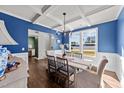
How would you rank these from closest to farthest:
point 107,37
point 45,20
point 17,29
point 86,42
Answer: point 17,29 < point 107,37 < point 45,20 < point 86,42

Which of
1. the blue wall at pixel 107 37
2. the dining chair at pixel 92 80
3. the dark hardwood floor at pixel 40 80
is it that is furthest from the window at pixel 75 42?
the dining chair at pixel 92 80

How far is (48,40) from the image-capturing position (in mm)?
7902

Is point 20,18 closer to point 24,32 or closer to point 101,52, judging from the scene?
point 24,32

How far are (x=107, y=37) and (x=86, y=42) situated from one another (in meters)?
1.54

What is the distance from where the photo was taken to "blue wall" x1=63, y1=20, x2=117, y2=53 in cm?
447

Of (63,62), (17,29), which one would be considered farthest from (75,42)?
(63,62)

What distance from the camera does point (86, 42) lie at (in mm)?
6145

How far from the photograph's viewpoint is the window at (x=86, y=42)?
5.61 m

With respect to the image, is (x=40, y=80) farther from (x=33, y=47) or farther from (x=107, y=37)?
(x=33, y=47)

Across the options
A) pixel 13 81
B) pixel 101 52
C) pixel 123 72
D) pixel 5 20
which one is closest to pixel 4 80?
pixel 13 81

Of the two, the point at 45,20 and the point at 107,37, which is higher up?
the point at 45,20

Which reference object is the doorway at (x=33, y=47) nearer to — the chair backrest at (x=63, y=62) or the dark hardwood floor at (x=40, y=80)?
the dark hardwood floor at (x=40, y=80)

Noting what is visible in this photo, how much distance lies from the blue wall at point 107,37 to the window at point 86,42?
0.98 feet

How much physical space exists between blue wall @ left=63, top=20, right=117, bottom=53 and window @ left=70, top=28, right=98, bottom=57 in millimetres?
300
